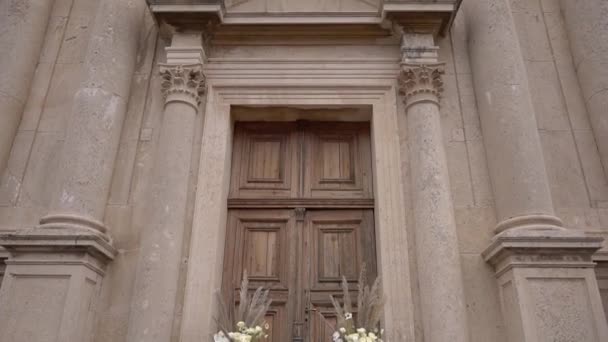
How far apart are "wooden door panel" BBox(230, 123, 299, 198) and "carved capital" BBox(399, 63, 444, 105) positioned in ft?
5.11

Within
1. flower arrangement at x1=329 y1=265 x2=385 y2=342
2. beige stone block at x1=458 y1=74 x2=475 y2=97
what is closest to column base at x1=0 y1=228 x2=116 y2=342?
flower arrangement at x1=329 y1=265 x2=385 y2=342

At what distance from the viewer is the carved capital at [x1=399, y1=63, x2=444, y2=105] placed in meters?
5.90

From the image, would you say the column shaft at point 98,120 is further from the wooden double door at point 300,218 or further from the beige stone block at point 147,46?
the wooden double door at point 300,218

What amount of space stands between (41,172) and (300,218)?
10.4ft

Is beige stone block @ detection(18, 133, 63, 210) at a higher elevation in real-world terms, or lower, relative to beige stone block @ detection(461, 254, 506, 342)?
higher

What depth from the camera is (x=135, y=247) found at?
18.2ft

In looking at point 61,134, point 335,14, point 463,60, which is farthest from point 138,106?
point 463,60

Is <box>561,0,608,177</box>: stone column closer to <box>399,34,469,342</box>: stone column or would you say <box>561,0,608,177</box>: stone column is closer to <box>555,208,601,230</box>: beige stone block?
<box>555,208,601,230</box>: beige stone block

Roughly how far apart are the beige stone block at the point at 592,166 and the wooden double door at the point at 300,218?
249 centimetres

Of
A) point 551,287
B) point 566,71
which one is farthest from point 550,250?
point 566,71

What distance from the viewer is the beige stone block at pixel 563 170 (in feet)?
18.7

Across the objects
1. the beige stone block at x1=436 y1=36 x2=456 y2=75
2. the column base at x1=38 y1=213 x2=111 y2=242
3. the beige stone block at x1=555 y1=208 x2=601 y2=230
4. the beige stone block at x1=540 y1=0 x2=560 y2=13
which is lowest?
the column base at x1=38 y1=213 x2=111 y2=242

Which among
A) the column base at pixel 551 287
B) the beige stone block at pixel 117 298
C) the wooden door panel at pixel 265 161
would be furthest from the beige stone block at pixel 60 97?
the column base at pixel 551 287

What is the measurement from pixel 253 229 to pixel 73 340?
7.33 ft
